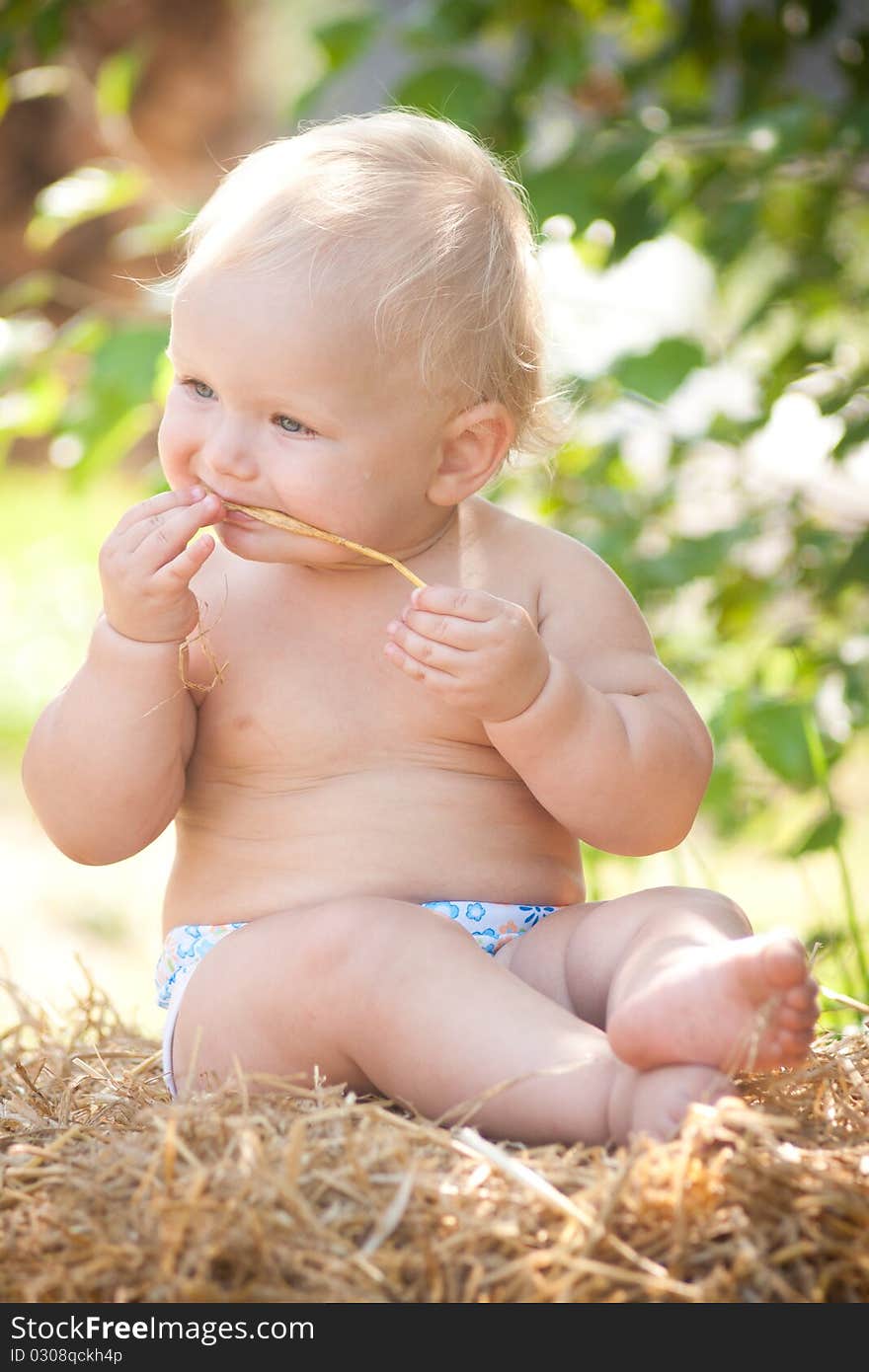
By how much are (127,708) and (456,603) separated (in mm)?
388

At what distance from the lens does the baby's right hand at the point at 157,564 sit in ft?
4.93

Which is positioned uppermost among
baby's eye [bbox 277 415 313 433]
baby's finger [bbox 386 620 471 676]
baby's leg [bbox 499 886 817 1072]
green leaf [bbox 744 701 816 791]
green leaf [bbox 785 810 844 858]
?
baby's eye [bbox 277 415 313 433]

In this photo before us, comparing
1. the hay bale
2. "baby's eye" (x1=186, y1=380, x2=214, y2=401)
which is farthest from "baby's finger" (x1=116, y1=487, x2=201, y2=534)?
the hay bale

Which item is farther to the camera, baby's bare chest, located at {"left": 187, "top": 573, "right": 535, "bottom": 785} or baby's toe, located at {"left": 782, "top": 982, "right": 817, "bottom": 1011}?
baby's bare chest, located at {"left": 187, "top": 573, "right": 535, "bottom": 785}

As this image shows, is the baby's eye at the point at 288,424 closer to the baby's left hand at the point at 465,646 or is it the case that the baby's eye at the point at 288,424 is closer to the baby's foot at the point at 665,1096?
the baby's left hand at the point at 465,646

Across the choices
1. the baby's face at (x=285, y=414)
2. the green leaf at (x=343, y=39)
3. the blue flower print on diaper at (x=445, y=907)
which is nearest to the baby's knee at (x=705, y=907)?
the blue flower print on diaper at (x=445, y=907)

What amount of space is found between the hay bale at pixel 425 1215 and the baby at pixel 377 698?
0.13 metres

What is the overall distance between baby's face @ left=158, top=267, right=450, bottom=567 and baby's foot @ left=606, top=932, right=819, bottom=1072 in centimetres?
61

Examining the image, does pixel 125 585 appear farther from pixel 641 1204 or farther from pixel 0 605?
pixel 0 605

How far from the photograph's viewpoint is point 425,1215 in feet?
3.74

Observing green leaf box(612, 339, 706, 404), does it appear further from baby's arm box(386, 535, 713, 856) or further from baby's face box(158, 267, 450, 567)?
baby's face box(158, 267, 450, 567)

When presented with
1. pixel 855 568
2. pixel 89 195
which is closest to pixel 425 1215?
pixel 855 568

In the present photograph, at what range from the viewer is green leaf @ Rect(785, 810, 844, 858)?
7.25 ft

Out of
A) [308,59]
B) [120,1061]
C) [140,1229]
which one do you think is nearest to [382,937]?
[140,1229]
